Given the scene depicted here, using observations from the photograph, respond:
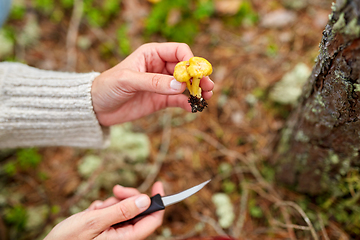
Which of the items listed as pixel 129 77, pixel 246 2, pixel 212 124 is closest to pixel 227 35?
pixel 246 2

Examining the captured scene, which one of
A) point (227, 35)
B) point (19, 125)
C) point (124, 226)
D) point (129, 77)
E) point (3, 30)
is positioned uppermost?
point (3, 30)

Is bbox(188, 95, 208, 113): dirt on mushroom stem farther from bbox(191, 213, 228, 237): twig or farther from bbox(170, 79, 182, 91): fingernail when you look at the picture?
bbox(191, 213, 228, 237): twig

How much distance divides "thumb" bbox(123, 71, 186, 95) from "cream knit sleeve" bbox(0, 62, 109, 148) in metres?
0.60

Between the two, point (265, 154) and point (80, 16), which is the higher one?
point (80, 16)

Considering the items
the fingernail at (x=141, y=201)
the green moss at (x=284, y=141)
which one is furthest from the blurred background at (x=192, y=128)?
the fingernail at (x=141, y=201)

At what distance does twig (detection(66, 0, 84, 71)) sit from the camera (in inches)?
149

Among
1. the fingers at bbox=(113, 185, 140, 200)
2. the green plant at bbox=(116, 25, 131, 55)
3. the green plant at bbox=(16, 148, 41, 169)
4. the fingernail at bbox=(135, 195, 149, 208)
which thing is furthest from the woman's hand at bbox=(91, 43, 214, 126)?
the green plant at bbox=(116, 25, 131, 55)

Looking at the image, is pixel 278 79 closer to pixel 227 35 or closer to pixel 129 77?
pixel 227 35

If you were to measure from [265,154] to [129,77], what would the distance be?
206cm

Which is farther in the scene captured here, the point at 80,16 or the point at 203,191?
the point at 80,16

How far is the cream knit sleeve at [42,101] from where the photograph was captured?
84.3 inches

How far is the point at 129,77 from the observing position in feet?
5.75

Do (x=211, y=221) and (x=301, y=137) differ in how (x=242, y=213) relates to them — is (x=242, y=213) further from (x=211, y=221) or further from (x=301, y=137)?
(x=301, y=137)

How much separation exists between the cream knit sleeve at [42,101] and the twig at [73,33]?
152 centimetres
